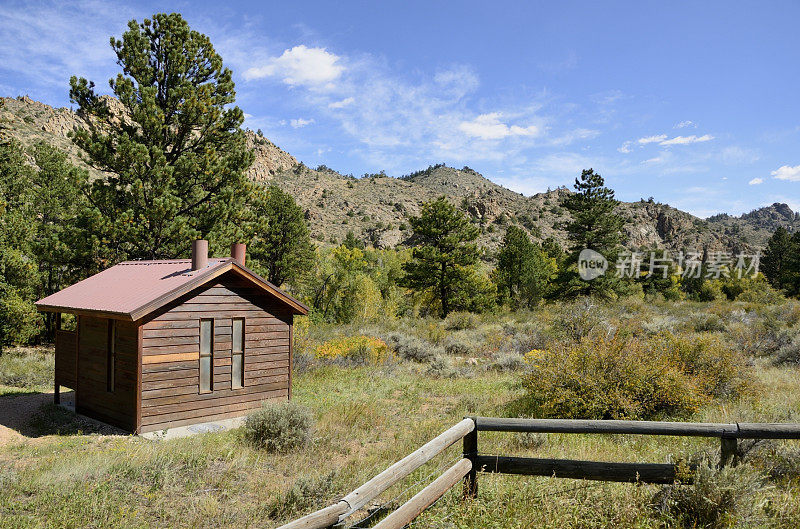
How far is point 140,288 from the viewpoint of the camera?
1141 cm

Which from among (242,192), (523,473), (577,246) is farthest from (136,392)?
(577,246)

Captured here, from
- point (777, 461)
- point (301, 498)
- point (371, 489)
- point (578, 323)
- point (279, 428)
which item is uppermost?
point (371, 489)

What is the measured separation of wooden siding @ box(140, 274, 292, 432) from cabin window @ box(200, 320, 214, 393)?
92mm

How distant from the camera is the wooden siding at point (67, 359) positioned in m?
12.4

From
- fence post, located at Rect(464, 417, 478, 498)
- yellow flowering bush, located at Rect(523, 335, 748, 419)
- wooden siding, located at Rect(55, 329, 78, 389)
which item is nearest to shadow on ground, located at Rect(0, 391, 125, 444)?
wooden siding, located at Rect(55, 329, 78, 389)

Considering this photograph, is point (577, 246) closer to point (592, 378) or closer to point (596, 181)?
point (596, 181)

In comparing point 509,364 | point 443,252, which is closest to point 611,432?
point 509,364

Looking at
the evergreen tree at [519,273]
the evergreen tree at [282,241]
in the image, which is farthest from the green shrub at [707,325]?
the evergreen tree at [282,241]

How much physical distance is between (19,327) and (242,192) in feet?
36.0

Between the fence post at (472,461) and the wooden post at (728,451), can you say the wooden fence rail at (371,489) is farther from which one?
the wooden post at (728,451)

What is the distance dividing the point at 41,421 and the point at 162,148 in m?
12.5

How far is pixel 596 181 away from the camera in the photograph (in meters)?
37.8

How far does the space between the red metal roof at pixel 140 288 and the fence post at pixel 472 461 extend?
7.41m

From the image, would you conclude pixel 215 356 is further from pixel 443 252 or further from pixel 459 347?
pixel 443 252
